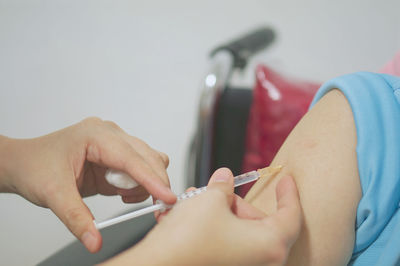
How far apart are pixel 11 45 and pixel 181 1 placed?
0.88 metres

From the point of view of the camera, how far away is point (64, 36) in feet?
5.02

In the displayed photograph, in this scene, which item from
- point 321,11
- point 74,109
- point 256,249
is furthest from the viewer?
point 321,11

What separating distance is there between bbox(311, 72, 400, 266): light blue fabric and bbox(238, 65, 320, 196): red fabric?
1.48ft

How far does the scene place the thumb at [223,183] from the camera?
456 mm

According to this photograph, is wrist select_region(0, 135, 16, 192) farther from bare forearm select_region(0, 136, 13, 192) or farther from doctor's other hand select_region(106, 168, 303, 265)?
doctor's other hand select_region(106, 168, 303, 265)

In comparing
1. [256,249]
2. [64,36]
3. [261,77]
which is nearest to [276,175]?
[256,249]

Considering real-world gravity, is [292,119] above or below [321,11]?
below

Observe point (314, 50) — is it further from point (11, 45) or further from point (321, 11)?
point (11, 45)

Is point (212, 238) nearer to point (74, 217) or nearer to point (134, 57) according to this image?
point (74, 217)

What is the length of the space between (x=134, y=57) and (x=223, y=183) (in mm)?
1244

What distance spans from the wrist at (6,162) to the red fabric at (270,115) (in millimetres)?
670

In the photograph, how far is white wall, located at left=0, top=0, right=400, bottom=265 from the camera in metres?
1.27

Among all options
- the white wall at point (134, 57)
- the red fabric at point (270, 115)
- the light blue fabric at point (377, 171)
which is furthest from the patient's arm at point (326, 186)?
the white wall at point (134, 57)

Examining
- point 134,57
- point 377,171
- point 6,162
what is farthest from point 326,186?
point 134,57
